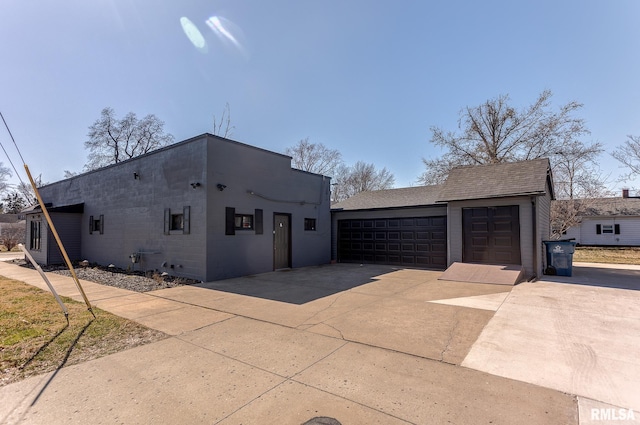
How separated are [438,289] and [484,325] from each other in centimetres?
303

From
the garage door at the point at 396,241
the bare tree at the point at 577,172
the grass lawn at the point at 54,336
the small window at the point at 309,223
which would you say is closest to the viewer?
the grass lawn at the point at 54,336

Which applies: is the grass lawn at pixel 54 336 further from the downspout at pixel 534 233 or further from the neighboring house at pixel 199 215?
the downspout at pixel 534 233

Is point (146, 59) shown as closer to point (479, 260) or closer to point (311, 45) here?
point (311, 45)

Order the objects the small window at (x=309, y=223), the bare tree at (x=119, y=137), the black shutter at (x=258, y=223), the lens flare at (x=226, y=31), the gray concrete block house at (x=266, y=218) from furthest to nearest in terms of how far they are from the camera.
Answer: the bare tree at (x=119, y=137) < the small window at (x=309, y=223) < the black shutter at (x=258, y=223) < the gray concrete block house at (x=266, y=218) < the lens flare at (x=226, y=31)

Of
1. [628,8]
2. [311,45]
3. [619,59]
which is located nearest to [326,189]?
[311,45]


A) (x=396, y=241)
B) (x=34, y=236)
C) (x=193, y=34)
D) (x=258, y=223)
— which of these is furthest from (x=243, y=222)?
(x=34, y=236)

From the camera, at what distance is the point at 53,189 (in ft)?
57.4

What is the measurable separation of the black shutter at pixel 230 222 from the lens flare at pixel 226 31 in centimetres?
587

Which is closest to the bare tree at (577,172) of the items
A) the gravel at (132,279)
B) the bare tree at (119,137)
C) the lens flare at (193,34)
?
the lens flare at (193,34)

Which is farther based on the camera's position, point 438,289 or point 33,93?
point 438,289

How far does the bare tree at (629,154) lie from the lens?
2295 cm

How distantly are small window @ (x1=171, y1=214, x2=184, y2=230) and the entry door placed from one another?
3281 mm

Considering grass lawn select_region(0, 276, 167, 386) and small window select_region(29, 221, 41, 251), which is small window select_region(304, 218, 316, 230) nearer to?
grass lawn select_region(0, 276, 167, 386)

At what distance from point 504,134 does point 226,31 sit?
21087 mm
